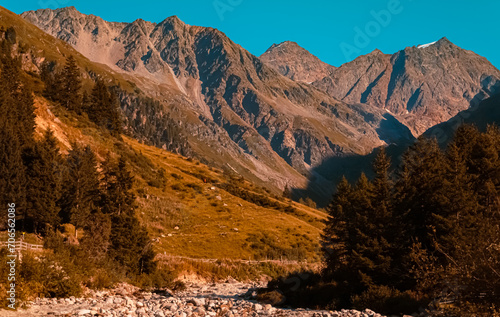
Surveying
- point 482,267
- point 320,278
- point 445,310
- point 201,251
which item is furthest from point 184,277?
point 482,267

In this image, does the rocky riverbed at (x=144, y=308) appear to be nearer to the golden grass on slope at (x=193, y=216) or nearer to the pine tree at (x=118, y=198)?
the pine tree at (x=118, y=198)

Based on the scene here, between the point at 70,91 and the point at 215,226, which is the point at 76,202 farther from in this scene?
the point at 70,91

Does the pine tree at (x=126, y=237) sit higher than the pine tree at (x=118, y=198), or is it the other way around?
the pine tree at (x=118, y=198)

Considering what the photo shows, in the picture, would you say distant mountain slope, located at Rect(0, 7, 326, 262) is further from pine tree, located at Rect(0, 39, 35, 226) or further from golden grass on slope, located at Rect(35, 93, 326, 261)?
pine tree, located at Rect(0, 39, 35, 226)

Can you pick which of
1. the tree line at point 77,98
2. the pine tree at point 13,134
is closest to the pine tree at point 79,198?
the pine tree at point 13,134

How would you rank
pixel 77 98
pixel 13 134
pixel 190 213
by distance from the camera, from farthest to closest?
pixel 77 98 → pixel 190 213 → pixel 13 134

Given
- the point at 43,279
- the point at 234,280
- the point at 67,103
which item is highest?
the point at 67,103

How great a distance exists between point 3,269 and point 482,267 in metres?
20.9

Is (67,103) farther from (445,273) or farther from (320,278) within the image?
(445,273)

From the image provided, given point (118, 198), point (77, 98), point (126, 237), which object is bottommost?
point (126, 237)

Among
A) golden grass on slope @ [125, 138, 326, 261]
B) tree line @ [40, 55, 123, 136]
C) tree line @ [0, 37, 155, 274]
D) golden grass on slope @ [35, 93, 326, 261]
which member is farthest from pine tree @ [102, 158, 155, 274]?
tree line @ [40, 55, 123, 136]

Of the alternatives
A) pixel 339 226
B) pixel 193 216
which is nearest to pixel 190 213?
pixel 193 216

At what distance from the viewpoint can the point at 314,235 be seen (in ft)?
255

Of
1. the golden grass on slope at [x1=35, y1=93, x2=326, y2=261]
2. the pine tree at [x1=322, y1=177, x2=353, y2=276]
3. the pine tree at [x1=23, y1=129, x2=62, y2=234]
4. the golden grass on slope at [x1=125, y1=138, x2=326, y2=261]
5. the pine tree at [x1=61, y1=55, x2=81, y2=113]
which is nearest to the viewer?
the pine tree at [x1=23, y1=129, x2=62, y2=234]
